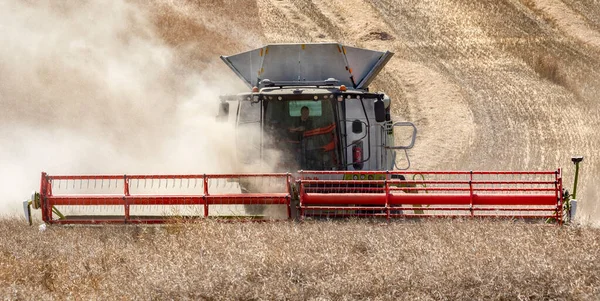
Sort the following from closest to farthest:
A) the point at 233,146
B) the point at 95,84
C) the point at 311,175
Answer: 1. the point at 311,175
2. the point at 233,146
3. the point at 95,84

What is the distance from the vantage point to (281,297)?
22.0 feet

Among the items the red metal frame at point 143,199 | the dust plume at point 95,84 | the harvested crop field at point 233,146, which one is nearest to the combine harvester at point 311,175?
the red metal frame at point 143,199

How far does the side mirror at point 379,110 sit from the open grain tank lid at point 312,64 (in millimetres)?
2161

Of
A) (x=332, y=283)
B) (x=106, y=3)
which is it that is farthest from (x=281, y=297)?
(x=106, y=3)

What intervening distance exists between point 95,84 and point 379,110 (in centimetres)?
1675

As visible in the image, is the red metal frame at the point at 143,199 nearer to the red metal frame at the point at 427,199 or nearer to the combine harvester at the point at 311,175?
the combine harvester at the point at 311,175

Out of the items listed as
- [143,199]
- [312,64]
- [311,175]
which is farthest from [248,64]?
[143,199]

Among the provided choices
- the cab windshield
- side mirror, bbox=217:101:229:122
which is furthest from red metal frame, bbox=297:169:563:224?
side mirror, bbox=217:101:229:122

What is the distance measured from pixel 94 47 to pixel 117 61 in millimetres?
1096

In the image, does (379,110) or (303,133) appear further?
(303,133)

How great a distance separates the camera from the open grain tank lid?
13.2m

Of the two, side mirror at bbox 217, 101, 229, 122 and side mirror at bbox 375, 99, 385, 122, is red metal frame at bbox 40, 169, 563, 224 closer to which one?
side mirror at bbox 375, 99, 385, 122

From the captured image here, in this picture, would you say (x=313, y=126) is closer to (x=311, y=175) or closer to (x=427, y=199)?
(x=311, y=175)

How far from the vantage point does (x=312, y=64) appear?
13234mm
